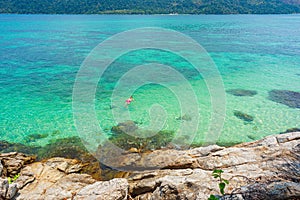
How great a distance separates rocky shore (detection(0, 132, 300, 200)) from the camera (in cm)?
654

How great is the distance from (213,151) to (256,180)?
358 cm

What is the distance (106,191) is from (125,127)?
874 cm

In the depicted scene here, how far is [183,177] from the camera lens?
7.65 meters

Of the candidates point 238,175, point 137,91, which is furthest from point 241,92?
point 238,175

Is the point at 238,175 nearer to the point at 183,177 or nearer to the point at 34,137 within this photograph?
the point at 183,177

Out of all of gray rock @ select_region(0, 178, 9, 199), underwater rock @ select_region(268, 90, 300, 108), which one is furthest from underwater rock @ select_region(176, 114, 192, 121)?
gray rock @ select_region(0, 178, 9, 199)

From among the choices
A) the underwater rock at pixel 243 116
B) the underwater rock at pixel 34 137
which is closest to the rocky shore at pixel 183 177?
the underwater rock at pixel 34 137

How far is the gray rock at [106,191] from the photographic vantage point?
293 inches

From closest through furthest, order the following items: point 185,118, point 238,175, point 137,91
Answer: point 238,175, point 185,118, point 137,91

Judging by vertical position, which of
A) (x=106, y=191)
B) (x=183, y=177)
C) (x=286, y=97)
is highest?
(x=183, y=177)

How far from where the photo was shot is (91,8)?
192000 mm

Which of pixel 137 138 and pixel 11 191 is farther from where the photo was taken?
pixel 137 138

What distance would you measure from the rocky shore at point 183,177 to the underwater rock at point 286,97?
12.4 meters

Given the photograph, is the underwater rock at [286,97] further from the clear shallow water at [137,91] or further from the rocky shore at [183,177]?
the rocky shore at [183,177]
